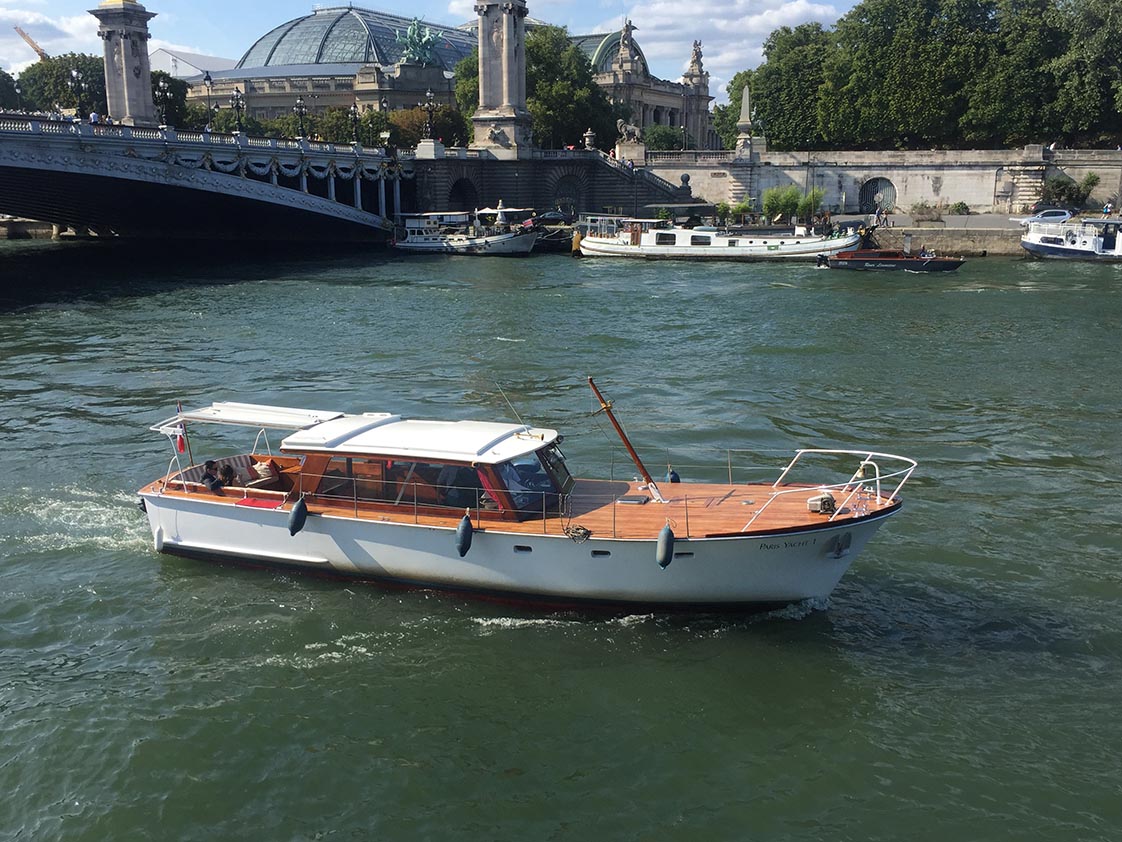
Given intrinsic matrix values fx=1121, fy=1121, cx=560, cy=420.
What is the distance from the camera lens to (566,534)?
1342 centimetres

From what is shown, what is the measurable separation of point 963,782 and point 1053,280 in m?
43.2

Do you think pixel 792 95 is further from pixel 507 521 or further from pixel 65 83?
pixel 507 521

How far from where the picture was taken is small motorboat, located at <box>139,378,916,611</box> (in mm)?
13352

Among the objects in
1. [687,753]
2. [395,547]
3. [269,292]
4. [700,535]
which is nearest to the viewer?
[687,753]

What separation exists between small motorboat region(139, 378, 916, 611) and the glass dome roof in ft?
414

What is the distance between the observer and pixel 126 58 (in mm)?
78125

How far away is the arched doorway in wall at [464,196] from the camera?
7700cm

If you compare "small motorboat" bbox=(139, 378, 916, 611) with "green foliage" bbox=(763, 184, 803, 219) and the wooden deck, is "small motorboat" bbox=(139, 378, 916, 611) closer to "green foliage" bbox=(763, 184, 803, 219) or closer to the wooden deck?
the wooden deck

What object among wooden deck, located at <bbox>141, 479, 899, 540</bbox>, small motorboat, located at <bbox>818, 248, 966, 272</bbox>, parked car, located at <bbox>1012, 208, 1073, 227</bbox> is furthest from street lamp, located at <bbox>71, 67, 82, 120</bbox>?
wooden deck, located at <bbox>141, 479, 899, 540</bbox>

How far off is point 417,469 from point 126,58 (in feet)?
244

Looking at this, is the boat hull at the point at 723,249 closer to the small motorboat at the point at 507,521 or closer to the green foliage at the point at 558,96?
the green foliage at the point at 558,96

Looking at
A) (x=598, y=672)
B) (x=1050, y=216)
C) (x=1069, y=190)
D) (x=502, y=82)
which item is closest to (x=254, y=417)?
(x=598, y=672)

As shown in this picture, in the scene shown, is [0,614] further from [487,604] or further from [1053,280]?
[1053,280]

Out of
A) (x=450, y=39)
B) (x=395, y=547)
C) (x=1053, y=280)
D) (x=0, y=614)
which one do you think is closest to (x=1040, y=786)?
(x=395, y=547)
